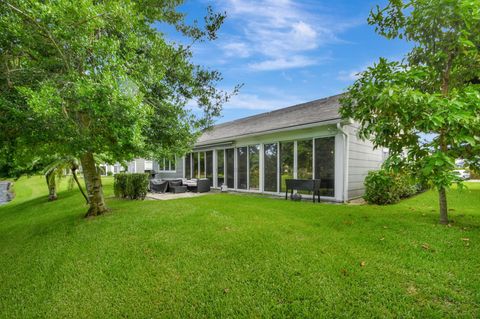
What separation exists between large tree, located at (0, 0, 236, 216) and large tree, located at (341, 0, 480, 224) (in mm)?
4740

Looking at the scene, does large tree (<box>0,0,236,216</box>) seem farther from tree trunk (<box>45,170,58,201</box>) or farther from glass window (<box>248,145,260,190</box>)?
tree trunk (<box>45,170,58,201</box>)

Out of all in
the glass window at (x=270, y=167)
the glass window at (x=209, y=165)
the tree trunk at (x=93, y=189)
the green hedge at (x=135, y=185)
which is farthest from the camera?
the glass window at (x=209, y=165)

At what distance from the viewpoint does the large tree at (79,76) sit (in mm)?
4152

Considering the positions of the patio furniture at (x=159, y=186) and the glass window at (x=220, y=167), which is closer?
the patio furniture at (x=159, y=186)

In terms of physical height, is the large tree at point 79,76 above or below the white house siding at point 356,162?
above

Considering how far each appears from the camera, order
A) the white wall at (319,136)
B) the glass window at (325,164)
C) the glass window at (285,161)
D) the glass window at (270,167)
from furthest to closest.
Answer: the glass window at (270,167) → the glass window at (285,161) → the glass window at (325,164) → the white wall at (319,136)

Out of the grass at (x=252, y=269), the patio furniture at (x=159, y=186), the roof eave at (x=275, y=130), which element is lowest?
the grass at (x=252, y=269)

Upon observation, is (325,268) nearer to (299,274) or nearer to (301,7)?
(299,274)

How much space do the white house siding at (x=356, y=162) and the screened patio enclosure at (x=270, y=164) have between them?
2.65 ft

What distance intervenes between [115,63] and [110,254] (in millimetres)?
4012

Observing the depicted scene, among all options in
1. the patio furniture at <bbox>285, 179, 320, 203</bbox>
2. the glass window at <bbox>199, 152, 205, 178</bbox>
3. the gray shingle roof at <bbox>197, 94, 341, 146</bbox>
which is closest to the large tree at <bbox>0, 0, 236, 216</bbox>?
the gray shingle roof at <bbox>197, 94, 341, 146</bbox>

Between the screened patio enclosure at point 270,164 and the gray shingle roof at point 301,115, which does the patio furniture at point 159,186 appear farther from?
the gray shingle roof at point 301,115

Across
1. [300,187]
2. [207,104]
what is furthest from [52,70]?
[300,187]

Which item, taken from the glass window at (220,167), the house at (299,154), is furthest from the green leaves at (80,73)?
the glass window at (220,167)
